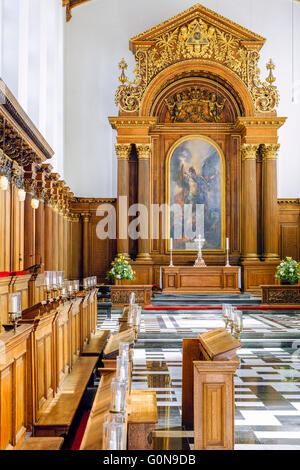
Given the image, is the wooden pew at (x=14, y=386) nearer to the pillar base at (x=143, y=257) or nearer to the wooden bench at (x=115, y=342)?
the wooden bench at (x=115, y=342)

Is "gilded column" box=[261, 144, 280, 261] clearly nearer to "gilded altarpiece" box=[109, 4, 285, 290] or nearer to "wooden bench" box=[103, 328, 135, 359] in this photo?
"gilded altarpiece" box=[109, 4, 285, 290]

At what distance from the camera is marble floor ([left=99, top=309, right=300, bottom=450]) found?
5067mm

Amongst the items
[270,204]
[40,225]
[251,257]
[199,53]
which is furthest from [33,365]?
[199,53]

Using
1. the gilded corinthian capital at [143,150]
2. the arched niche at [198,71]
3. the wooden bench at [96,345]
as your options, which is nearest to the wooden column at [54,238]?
the gilded corinthian capital at [143,150]

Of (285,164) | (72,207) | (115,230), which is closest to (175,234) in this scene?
(115,230)

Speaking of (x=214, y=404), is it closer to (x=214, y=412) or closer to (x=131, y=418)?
(x=214, y=412)

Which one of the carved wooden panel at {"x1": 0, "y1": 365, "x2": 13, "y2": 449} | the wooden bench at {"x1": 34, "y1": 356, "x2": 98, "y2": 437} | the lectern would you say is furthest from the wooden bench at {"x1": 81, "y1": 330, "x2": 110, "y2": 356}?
the carved wooden panel at {"x1": 0, "y1": 365, "x2": 13, "y2": 449}

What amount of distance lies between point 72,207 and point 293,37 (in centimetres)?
1010

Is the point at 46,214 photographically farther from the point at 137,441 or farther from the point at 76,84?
the point at 137,441

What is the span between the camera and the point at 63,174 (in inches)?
762

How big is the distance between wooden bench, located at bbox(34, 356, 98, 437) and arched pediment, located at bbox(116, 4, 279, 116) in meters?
12.5

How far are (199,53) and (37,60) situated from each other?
583cm

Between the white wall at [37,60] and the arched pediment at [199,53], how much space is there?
2.26 meters

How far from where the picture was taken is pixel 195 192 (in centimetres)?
1869
